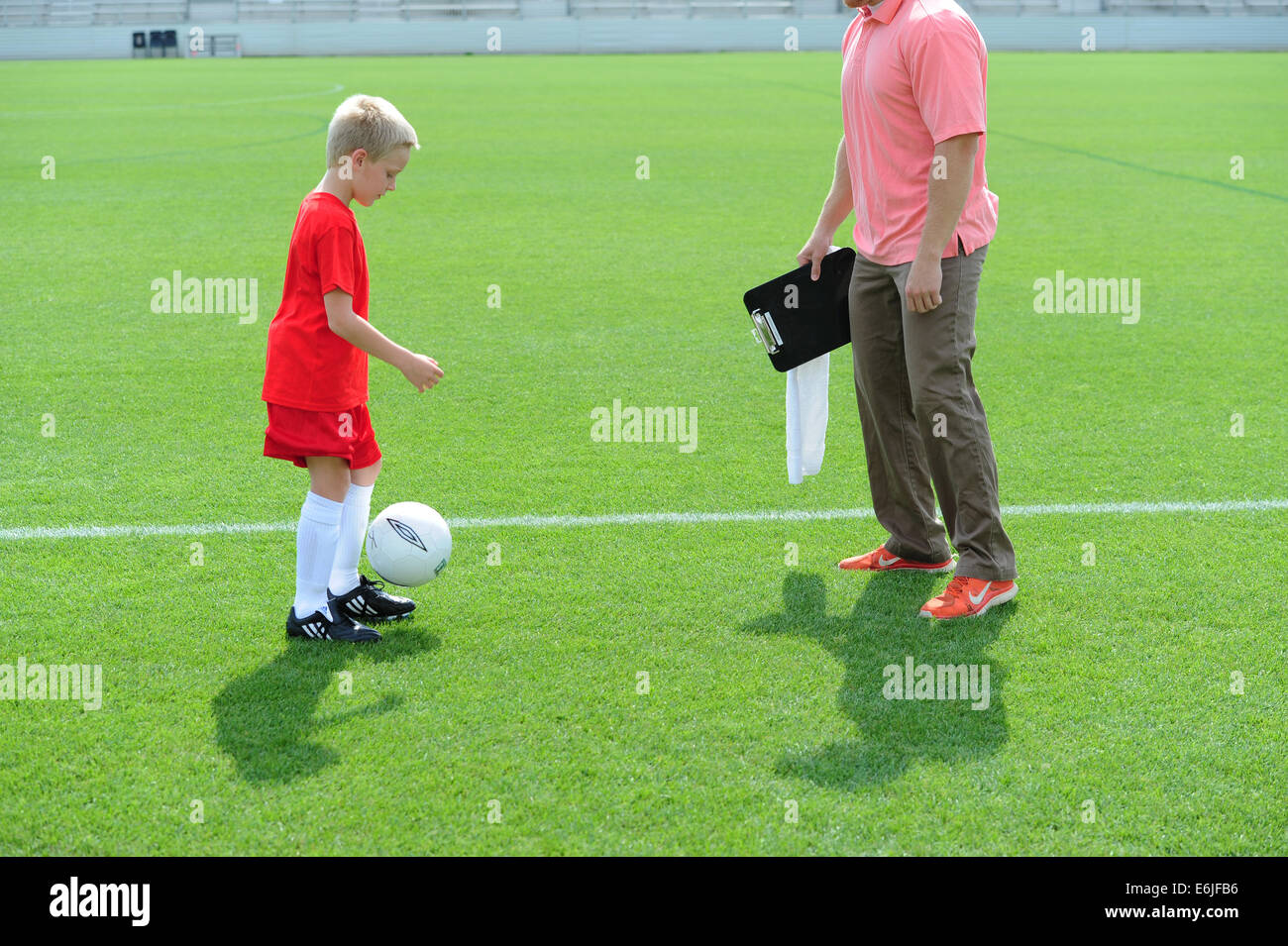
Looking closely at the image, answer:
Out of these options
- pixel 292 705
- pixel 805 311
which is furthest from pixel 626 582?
pixel 292 705

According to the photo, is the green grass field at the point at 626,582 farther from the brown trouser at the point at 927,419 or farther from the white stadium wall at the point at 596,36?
the white stadium wall at the point at 596,36

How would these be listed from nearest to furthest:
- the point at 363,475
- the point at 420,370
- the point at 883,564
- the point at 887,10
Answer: the point at 420,370 < the point at 887,10 < the point at 363,475 < the point at 883,564

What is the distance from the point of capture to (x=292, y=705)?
366cm

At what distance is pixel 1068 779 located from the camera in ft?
10.8

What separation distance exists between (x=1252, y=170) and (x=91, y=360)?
13.0 meters

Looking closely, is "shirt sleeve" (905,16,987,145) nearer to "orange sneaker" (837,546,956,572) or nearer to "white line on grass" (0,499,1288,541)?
"orange sneaker" (837,546,956,572)

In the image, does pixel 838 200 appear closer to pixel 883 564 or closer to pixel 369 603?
pixel 883 564

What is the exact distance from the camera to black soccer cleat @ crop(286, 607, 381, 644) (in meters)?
4.06

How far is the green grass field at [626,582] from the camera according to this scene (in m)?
3.18

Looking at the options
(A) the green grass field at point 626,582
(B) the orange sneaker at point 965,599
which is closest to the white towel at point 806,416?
(A) the green grass field at point 626,582

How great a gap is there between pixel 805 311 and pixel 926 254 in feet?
2.66

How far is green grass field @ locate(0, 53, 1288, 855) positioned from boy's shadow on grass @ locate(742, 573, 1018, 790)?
13 mm

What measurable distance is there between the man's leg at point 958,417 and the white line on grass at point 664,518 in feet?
2.98

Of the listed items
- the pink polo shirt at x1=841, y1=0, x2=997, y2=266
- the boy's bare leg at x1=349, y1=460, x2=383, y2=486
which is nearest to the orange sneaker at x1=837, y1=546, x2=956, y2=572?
the pink polo shirt at x1=841, y1=0, x2=997, y2=266
